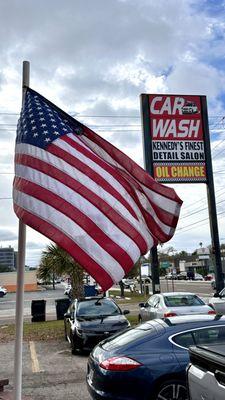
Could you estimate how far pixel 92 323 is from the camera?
43.2ft

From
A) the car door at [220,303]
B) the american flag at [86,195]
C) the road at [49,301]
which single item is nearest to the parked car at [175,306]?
the car door at [220,303]

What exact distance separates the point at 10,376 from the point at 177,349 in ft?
17.3

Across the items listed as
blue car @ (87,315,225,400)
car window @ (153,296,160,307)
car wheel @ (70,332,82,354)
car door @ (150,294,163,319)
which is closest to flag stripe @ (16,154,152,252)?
blue car @ (87,315,225,400)

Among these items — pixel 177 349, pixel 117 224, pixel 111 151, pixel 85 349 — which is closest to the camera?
pixel 117 224

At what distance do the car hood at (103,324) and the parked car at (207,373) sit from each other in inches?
348

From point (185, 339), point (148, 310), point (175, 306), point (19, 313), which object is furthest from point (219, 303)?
point (19, 313)

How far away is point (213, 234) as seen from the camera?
883 inches

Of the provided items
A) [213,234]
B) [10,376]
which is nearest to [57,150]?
[10,376]

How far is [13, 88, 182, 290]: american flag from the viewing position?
5020mm

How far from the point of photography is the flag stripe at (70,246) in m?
4.90

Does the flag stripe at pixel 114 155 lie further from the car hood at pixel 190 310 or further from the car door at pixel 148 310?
the car door at pixel 148 310

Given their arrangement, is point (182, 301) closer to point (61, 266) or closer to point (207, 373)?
point (61, 266)

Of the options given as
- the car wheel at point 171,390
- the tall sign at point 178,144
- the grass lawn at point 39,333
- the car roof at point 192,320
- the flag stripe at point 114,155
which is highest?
the tall sign at point 178,144

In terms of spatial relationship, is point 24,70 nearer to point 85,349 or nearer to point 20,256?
point 20,256
